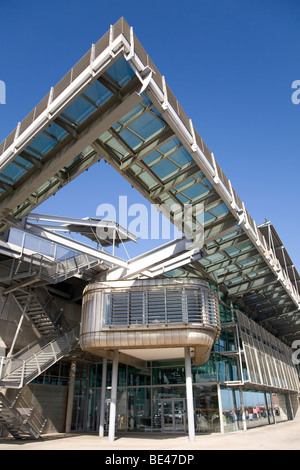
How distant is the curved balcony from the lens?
18812 mm

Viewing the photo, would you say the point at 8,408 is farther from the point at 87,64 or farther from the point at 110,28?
the point at 110,28

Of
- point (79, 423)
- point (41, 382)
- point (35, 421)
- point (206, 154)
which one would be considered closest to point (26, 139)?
point (206, 154)

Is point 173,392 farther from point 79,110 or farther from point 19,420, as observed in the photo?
point 79,110

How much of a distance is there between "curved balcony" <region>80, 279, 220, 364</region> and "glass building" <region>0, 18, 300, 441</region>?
68 mm

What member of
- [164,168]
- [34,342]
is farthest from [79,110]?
[34,342]

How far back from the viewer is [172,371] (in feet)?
82.6

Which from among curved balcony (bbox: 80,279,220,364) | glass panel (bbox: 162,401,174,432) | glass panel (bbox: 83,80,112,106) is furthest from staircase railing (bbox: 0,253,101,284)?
glass panel (bbox: 83,80,112,106)

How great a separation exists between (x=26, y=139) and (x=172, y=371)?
63.5 ft

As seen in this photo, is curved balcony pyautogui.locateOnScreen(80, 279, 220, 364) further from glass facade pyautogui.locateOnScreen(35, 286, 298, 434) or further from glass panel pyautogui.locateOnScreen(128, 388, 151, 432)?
glass panel pyautogui.locateOnScreen(128, 388, 151, 432)

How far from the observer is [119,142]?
1291cm

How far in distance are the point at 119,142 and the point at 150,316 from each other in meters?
10.4

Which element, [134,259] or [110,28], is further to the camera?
[134,259]
